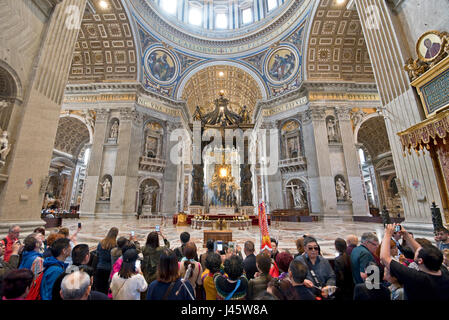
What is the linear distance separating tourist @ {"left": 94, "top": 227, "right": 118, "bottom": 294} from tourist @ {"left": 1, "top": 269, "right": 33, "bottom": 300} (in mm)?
1285

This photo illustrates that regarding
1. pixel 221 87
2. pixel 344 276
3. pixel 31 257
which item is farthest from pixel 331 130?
pixel 31 257

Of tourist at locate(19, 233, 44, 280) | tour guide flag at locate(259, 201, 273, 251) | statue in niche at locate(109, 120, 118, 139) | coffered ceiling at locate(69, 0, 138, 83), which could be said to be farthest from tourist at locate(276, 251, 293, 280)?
coffered ceiling at locate(69, 0, 138, 83)

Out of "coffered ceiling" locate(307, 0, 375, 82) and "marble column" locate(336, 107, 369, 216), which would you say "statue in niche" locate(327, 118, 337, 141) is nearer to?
"marble column" locate(336, 107, 369, 216)

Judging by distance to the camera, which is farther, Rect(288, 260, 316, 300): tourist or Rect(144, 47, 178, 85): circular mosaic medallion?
Rect(144, 47, 178, 85): circular mosaic medallion

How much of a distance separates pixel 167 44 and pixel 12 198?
19.1 metres

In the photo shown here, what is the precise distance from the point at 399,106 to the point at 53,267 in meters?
8.77

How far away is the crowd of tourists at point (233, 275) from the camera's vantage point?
57.2 inches

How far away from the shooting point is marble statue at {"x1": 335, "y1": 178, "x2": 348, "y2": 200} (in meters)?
14.5

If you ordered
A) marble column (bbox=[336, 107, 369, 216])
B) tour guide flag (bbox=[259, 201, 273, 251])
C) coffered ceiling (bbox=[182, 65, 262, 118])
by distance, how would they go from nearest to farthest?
1. tour guide flag (bbox=[259, 201, 273, 251])
2. marble column (bbox=[336, 107, 369, 216])
3. coffered ceiling (bbox=[182, 65, 262, 118])

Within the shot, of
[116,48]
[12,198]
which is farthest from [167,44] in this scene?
[12,198]

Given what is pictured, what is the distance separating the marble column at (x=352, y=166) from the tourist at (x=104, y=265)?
16270mm

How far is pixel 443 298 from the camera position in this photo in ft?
4.67
